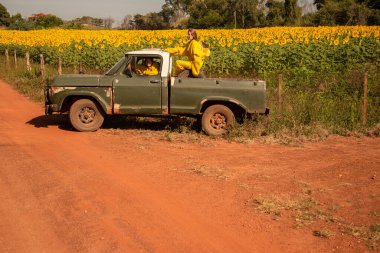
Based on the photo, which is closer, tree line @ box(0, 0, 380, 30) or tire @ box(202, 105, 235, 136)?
tire @ box(202, 105, 235, 136)

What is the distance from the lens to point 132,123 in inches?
436

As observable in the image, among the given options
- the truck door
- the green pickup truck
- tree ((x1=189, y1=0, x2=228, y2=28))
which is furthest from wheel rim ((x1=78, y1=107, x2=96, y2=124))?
tree ((x1=189, y1=0, x2=228, y2=28))

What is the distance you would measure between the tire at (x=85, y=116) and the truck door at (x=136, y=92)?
Result: 480mm

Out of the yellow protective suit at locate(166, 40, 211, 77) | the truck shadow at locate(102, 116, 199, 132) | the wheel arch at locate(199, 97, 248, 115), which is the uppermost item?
the yellow protective suit at locate(166, 40, 211, 77)

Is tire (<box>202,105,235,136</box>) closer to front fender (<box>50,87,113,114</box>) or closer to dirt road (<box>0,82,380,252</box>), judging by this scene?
dirt road (<box>0,82,380,252</box>)

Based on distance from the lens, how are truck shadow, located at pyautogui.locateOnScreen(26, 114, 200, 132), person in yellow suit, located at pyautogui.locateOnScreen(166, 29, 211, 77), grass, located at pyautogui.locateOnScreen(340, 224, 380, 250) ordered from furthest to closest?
truck shadow, located at pyautogui.locateOnScreen(26, 114, 200, 132), person in yellow suit, located at pyautogui.locateOnScreen(166, 29, 211, 77), grass, located at pyautogui.locateOnScreen(340, 224, 380, 250)

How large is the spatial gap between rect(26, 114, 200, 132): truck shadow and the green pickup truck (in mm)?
624

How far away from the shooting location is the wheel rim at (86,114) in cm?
995

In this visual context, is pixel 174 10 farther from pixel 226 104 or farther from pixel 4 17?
pixel 226 104

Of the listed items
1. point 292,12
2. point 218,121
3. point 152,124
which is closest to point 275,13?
point 292,12

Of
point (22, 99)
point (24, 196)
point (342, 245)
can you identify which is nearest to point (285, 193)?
point (342, 245)

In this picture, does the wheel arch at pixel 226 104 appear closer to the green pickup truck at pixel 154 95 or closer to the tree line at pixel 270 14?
the green pickup truck at pixel 154 95

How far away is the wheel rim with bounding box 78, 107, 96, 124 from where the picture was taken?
32.6ft

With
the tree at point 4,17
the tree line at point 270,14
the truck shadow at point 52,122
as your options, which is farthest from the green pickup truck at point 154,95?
the tree at point 4,17
